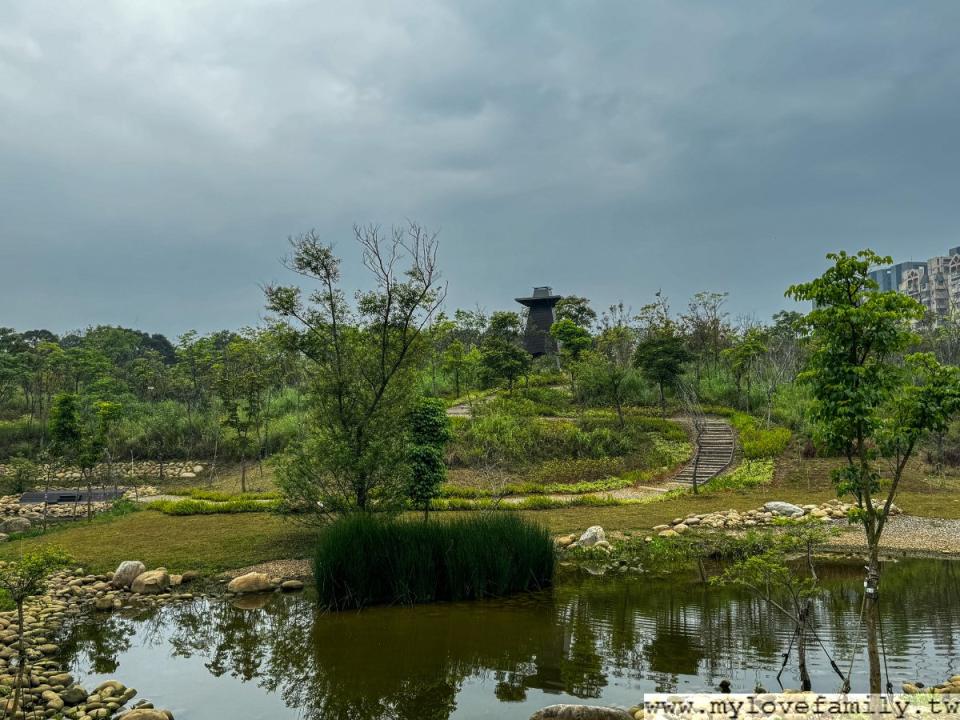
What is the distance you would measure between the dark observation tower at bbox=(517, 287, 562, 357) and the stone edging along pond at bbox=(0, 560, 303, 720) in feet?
97.5

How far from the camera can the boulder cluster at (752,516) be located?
13.3 metres

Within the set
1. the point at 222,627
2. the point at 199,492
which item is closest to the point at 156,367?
the point at 199,492

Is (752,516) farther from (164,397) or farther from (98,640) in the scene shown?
(164,397)

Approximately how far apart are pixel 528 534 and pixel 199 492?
45.3 ft

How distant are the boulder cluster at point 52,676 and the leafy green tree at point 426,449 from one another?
4632mm

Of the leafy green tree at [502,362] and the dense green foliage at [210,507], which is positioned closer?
the dense green foliage at [210,507]

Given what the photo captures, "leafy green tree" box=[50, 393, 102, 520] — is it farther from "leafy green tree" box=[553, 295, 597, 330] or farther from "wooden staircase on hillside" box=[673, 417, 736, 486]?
"leafy green tree" box=[553, 295, 597, 330]

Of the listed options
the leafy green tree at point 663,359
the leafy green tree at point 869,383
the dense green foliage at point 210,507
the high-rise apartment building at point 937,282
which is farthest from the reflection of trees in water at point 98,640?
the high-rise apartment building at point 937,282

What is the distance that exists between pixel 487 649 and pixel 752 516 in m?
9.03

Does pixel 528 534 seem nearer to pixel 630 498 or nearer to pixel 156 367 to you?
pixel 630 498

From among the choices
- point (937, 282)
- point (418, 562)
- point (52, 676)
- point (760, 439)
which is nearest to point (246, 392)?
point (418, 562)

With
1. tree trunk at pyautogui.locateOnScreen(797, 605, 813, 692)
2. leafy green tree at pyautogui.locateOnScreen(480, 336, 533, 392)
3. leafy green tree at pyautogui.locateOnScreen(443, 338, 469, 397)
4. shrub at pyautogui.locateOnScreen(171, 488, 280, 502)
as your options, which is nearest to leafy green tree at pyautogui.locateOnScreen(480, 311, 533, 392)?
leafy green tree at pyautogui.locateOnScreen(480, 336, 533, 392)

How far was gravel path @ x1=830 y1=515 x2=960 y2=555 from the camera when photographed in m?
11.7

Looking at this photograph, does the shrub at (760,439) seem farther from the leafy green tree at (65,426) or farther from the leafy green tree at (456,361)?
the leafy green tree at (65,426)
